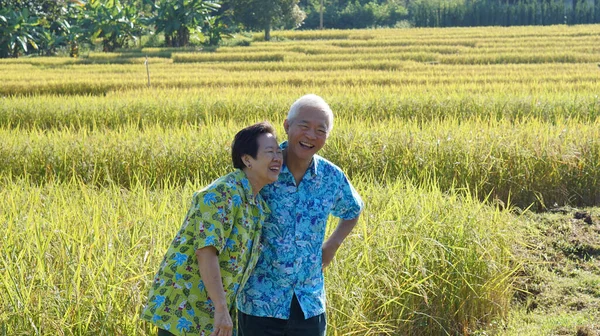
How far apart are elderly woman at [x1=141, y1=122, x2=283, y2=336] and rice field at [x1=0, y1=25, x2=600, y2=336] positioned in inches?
31.8

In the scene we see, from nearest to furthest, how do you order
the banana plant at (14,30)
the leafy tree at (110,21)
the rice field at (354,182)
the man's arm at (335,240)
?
the man's arm at (335,240)
the rice field at (354,182)
the banana plant at (14,30)
the leafy tree at (110,21)

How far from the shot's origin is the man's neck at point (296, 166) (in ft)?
8.23

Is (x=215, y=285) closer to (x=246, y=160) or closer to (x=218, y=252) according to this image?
(x=218, y=252)

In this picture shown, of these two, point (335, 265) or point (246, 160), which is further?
point (335, 265)

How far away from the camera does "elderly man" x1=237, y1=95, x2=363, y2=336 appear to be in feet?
8.07

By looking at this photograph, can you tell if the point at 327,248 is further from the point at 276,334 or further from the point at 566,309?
the point at 566,309

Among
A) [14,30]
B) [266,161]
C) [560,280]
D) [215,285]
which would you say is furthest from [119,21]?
[215,285]

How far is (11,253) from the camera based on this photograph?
360 cm

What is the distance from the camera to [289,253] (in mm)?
2471

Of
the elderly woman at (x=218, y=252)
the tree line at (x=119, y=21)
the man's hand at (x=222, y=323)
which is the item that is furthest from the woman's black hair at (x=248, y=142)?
the tree line at (x=119, y=21)

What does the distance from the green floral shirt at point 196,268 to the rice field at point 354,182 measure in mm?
789

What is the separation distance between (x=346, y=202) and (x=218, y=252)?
1.83 feet

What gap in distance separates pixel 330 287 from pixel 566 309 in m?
1.71

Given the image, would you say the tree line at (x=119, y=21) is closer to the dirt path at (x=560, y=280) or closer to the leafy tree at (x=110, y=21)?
the leafy tree at (x=110, y=21)
